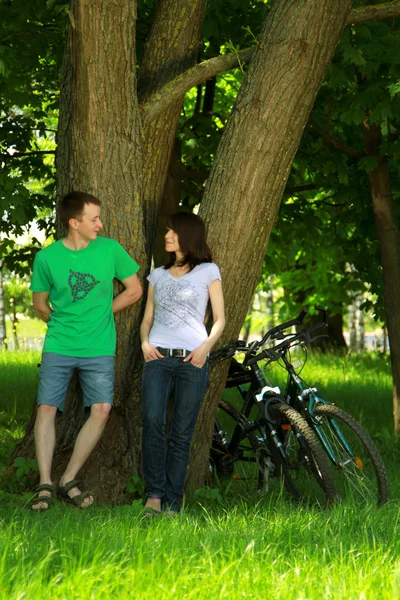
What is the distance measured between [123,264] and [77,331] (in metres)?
0.52

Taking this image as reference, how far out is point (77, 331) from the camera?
5.53 meters

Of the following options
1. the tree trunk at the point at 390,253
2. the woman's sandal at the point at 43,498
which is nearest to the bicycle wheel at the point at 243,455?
the woman's sandal at the point at 43,498

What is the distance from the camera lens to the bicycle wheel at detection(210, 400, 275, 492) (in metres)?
5.95

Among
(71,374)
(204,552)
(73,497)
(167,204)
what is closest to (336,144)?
(167,204)

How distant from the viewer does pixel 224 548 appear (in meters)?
4.11

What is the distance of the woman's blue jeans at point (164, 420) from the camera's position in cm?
548

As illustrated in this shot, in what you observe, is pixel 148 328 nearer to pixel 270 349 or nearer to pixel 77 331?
pixel 77 331

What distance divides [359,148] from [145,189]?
466 cm

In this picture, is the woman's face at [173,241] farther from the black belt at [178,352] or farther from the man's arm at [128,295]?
the black belt at [178,352]

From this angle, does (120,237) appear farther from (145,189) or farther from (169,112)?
(169,112)

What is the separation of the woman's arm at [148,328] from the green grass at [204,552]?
2.90ft

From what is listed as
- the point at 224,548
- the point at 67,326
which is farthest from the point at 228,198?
the point at 224,548

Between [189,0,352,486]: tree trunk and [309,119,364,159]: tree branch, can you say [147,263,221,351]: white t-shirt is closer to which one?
[189,0,352,486]: tree trunk

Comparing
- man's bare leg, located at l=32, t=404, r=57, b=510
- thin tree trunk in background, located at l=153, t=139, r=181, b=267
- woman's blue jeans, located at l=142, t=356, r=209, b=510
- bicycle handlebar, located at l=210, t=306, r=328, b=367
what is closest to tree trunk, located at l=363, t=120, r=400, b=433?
thin tree trunk in background, located at l=153, t=139, r=181, b=267
